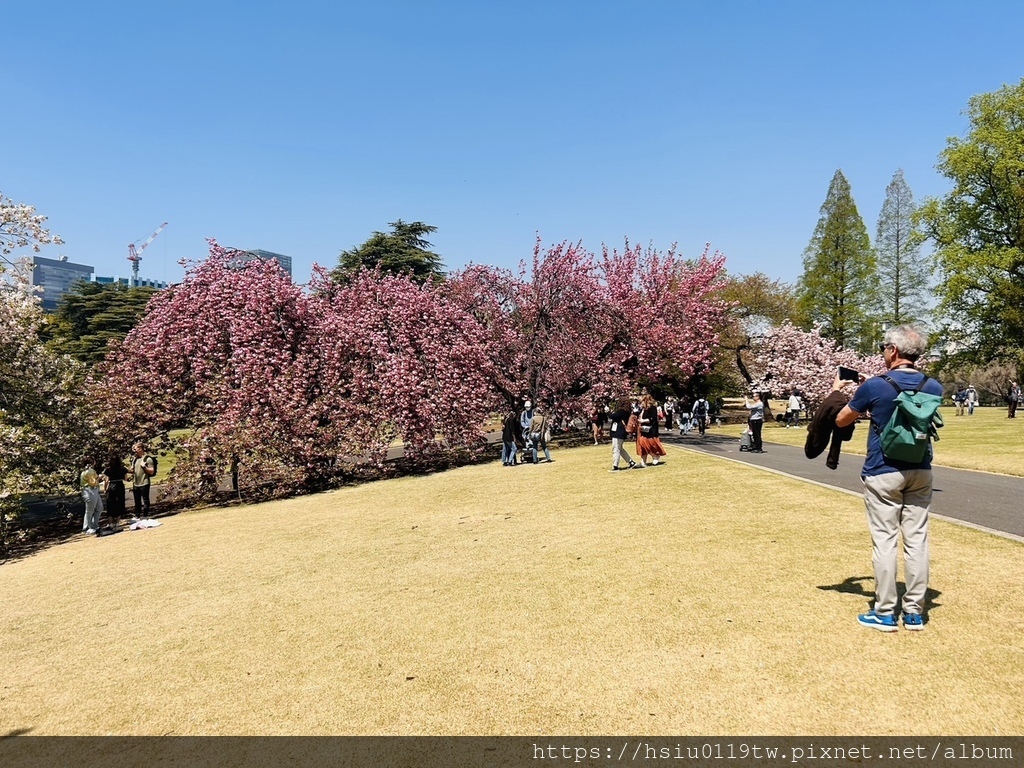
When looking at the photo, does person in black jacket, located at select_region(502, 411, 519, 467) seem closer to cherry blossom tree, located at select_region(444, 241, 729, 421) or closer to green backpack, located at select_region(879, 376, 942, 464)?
cherry blossom tree, located at select_region(444, 241, 729, 421)

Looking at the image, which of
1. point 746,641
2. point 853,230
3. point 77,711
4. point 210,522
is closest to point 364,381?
point 210,522

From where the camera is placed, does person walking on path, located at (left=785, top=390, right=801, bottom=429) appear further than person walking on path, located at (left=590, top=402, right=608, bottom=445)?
Yes

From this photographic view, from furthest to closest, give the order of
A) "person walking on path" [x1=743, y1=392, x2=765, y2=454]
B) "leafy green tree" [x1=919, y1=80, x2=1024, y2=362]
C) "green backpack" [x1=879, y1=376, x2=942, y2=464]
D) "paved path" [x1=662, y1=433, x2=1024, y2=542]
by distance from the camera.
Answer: "leafy green tree" [x1=919, y1=80, x2=1024, y2=362]
"person walking on path" [x1=743, y1=392, x2=765, y2=454]
"paved path" [x1=662, y1=433, x2=1024, y2=542]
"green backpack" [x1=879, y1=376, x2=942, y2=464]

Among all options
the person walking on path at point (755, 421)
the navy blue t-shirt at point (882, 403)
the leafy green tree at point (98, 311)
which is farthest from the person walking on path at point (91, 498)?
the leafy green tree at point (98, 311)

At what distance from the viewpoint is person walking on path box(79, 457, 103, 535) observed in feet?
41.5

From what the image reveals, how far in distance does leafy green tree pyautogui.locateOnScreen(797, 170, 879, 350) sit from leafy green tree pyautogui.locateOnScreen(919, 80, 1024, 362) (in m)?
14.4

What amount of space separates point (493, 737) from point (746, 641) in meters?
2.05

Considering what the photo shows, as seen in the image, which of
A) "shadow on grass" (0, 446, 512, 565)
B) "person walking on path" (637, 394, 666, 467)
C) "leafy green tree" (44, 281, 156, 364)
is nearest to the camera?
"shadow on grass" (0, 446, 512, 565)

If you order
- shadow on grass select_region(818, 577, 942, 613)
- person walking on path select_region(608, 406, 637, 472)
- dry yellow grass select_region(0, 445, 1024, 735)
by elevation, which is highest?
person walking on path select_region(608, 406, 637, 472)

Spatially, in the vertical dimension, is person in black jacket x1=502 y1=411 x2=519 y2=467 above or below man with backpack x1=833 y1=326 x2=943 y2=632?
below

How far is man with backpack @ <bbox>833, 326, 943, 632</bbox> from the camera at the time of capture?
409 centimetres

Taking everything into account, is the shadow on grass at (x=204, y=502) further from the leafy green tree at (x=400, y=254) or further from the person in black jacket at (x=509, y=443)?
the leafy green tree at (x=400, y=254)

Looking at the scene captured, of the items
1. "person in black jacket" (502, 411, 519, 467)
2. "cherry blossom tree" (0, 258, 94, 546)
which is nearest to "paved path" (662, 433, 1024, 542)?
"person in black jacket" (502, 411, 519, 467)

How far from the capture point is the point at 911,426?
4.05 meters
